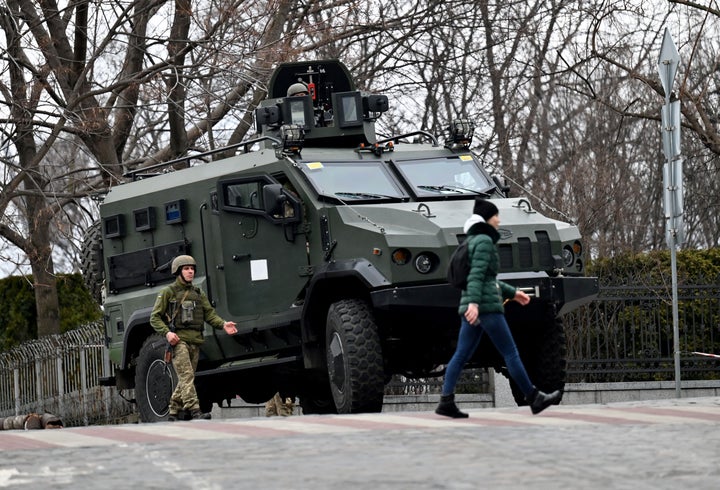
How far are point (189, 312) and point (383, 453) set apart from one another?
644cm

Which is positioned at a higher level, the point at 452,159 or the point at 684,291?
the point at 452,159

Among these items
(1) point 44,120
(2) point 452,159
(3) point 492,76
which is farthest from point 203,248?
(3) point 492,76

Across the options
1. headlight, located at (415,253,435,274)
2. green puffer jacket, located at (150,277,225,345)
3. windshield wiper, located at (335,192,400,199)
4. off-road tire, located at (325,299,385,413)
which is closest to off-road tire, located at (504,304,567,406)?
headlight, located at (415,253,435,274)

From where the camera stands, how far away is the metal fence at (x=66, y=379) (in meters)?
20.5

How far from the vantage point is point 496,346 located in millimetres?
11172

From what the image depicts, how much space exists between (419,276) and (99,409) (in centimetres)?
860

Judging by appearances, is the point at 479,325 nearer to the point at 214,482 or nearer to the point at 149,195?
the point at 214,482

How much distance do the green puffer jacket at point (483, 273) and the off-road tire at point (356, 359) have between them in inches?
86.7

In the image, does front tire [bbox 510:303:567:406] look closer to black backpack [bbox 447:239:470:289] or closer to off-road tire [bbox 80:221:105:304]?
black backpack [bbox 447:239:470:289]

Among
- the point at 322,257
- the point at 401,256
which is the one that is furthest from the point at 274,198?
the point at 401,256

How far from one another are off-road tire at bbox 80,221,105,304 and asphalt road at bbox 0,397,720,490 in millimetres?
6803

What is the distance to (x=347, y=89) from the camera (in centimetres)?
1702

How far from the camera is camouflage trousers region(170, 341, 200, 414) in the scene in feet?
47.7

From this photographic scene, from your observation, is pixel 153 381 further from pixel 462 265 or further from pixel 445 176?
pixel 462 265
